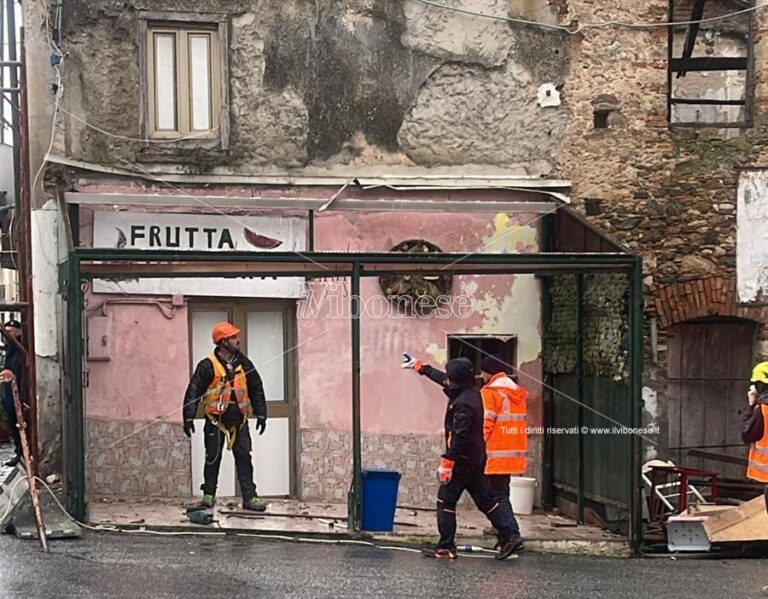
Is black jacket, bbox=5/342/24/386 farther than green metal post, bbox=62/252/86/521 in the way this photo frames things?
Yes

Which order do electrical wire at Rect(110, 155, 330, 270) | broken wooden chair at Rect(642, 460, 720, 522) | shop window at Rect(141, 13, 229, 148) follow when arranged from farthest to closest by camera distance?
shop window at Rect(141, 13, 229, 148) < electrical wire at Rect(110, 155, 330, 270) < broken wooden chair at Rect(642, 460, 720, 522)

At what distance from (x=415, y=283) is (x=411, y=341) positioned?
2.06 feet

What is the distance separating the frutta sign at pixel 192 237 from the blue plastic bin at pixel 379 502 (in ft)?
9.88

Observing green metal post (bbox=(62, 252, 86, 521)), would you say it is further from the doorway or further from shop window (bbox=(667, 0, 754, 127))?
shop window (bbox=(667, 0, 754, 127))

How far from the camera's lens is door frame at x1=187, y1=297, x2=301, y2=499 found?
464 inches

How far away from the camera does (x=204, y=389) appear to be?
10.2 m

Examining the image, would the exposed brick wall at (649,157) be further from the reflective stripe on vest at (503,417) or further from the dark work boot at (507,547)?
the dark work boot at (507,547)

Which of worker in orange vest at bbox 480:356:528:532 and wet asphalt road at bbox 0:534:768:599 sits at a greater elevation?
worker in orange vest at bbox 480:356:528:532

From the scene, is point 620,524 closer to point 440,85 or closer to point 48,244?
point 440,85

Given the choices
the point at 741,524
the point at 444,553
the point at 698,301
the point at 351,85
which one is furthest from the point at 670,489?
the point at 351,85

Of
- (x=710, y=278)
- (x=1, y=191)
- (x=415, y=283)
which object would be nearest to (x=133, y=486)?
(x=415, y=283)

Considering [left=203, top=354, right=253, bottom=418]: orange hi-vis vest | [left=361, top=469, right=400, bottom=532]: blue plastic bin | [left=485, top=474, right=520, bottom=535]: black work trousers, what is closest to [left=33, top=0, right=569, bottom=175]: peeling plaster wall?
[left=203, top=354, right=253, bottom=418]: orange hi-vis vest

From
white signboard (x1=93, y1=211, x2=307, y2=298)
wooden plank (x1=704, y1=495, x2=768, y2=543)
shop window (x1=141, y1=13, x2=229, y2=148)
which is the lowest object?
wooden plank (x1=704, y1=495, x2=768, y2=543)

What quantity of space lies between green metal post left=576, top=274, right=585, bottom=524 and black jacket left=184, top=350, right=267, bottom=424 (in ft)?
10.8
